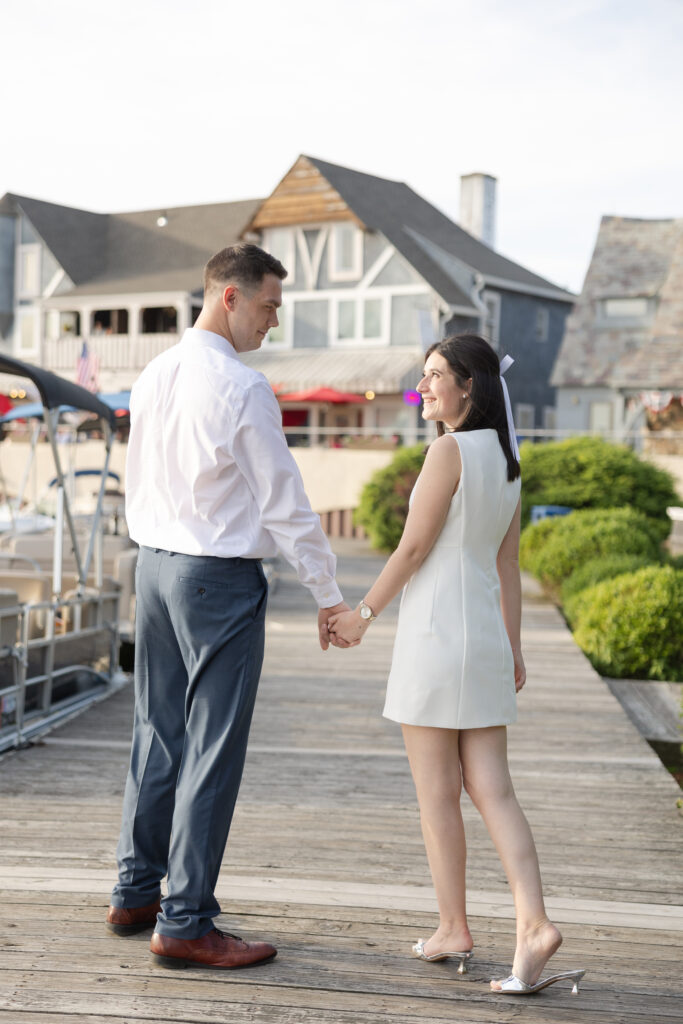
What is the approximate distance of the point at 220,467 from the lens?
3338 millimetres

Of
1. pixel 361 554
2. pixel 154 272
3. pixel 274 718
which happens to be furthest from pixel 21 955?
pixel 154 272

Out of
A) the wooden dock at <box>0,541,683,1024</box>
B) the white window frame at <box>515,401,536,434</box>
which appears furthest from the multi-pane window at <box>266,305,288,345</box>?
the wooden dock at <box>0,541,683,1024</box>

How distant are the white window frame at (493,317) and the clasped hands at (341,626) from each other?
3130cm

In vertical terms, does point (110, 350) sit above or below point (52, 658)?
above

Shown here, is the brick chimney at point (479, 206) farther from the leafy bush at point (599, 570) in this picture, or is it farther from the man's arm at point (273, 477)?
the man's arm at point (273, 477)

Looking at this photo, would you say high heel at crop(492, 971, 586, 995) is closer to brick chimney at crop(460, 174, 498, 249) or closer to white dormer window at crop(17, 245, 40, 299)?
brick chimney at crop(460, 174, 498, 249)

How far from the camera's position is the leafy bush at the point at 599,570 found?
11680 mm

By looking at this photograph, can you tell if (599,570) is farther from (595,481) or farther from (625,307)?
(625,307)

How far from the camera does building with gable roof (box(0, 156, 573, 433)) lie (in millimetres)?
32750

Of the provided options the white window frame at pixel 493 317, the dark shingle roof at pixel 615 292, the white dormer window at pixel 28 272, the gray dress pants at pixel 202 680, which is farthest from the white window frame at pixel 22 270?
the gray dress pants at pixel 202 680

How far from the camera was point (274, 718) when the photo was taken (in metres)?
7.56

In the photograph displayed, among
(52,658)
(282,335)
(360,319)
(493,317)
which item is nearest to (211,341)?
(52,658)

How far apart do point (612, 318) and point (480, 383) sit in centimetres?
3080

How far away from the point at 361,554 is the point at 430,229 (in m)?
18.3
